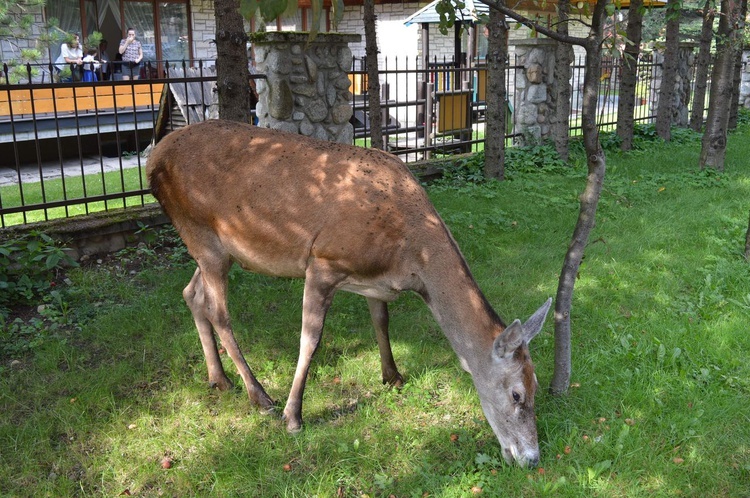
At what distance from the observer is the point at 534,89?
11.9 metres

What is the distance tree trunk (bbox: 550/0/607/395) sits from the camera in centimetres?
396

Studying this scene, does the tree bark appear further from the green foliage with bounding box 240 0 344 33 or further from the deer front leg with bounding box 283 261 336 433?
the green foliage with bounding box 240 0 344 33

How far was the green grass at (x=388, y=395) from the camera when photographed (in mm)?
3605

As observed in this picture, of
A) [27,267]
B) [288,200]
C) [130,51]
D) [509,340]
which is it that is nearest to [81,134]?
[130,51]

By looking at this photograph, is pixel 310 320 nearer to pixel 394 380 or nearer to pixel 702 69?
pixel 394 380

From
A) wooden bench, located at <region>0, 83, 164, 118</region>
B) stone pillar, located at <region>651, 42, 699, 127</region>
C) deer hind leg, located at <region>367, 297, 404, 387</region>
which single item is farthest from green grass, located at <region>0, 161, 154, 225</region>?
stone pillar, located at <region>651, 42, 699, 127</region>

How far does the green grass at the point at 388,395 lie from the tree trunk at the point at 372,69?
8.05 ft

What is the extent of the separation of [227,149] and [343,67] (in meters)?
4.46

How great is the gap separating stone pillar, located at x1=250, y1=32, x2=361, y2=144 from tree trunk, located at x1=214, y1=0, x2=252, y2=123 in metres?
1.67

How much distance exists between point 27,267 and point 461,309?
3.81 m

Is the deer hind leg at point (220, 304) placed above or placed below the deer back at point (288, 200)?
below

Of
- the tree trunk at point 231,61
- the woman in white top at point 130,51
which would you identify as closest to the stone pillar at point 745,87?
the woman in white top at point 130,51

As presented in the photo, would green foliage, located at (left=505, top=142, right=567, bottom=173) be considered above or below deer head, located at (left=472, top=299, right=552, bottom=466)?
above

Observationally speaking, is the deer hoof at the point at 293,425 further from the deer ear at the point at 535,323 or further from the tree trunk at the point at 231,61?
the tree trunk at the point at 231,61
